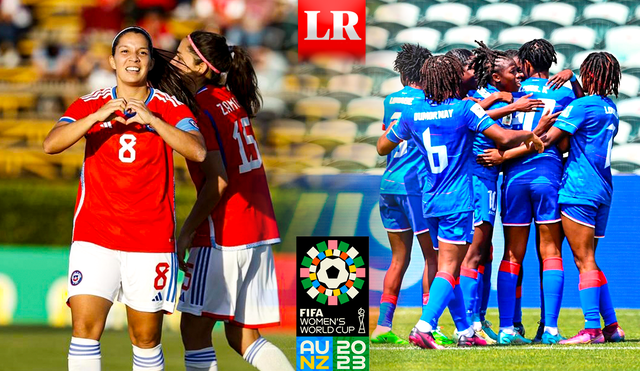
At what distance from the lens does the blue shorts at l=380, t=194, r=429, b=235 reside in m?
4.74

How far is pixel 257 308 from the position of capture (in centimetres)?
408

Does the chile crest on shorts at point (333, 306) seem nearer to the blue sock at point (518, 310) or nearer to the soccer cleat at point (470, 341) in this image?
the soccer cleat at point (470, 341)

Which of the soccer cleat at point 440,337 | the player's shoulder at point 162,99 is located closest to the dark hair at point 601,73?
the soccer cleat at point 440,337

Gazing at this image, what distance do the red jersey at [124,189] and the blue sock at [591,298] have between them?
2.59 meters

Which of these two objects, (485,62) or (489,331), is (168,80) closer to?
(485,62)

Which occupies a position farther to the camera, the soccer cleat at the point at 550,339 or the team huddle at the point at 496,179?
the soccer cleat at the point at 550,339

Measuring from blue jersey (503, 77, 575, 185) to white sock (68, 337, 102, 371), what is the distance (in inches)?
105

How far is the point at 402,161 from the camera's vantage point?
16.0 ft

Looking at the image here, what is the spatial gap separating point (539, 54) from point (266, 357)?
2.25 meters

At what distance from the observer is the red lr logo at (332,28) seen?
4.59 meters

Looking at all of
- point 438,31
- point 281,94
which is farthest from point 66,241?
point 438,31

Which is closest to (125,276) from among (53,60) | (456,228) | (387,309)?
(387,309)

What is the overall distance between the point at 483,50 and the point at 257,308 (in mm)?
1855

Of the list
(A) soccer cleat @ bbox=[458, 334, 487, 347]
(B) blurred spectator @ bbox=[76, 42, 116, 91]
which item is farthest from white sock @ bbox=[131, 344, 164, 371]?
(B) blurred spectator @ bbox=[76, 42, 116, 91]
